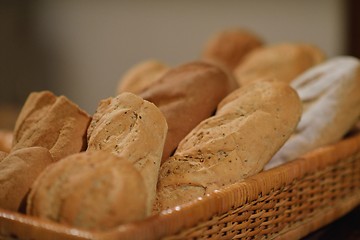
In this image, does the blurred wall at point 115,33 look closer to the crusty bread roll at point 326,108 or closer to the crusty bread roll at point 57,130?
the crusty bread roll at point 326,108

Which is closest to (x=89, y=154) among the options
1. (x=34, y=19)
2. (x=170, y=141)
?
(x=170, y=141)

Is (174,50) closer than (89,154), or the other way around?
(89,154)

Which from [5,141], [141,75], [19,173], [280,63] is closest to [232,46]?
[280,63]

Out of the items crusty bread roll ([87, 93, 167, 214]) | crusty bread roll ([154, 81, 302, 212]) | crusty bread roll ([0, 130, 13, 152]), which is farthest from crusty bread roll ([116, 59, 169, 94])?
crusty bread roll ([87, 93, 167, 214])

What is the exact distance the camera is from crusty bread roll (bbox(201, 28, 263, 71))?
5.99ft

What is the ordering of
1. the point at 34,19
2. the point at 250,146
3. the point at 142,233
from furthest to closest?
the point at 34,19 < the point at 250,146 < the point at 142,233

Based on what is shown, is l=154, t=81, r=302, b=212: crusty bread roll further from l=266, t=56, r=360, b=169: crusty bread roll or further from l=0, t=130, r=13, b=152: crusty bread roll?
l=0, t=130, r=13, b=152: crusty bread roll

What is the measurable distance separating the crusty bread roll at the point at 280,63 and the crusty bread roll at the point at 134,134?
67cm

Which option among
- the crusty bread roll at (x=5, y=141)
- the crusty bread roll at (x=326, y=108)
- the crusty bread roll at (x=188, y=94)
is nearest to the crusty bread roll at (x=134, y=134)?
Result: the crusty bread roll at (x=188, y=94)

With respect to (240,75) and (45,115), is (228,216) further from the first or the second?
(240,75)

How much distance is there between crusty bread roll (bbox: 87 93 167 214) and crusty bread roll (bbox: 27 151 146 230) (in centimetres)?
9

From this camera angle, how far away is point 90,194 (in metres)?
0.74

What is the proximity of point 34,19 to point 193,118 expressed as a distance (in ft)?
8.88

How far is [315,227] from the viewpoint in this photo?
45.1 inches
